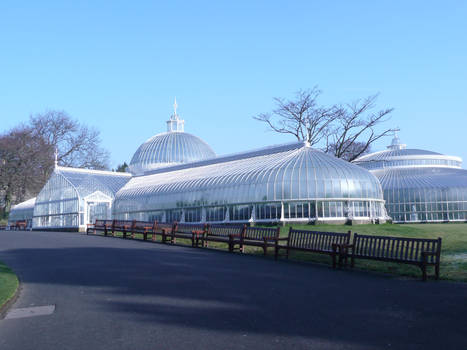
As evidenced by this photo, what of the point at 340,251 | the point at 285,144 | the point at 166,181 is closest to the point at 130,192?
the point at 166,181

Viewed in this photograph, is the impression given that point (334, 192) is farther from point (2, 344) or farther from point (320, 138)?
point (2, 344)

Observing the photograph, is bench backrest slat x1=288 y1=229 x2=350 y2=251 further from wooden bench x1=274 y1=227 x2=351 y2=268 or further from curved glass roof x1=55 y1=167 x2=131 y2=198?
curved glass roof x1=55 y1=167 x2=131 y2=198

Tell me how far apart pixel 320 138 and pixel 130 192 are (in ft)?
62.0

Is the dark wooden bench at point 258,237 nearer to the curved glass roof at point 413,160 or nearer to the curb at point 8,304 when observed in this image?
the curb at point 8,304

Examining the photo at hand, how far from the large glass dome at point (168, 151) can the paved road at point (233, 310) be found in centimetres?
4242

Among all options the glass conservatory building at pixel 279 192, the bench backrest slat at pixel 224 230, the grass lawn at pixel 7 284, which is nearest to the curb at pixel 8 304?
the grass lawn at pixel 7 284

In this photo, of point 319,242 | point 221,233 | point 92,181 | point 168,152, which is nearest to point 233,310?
point 319,242

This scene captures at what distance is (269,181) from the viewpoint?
3145 cm

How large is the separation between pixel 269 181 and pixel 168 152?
26754 mm

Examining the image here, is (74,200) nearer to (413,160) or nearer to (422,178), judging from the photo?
(422,178)

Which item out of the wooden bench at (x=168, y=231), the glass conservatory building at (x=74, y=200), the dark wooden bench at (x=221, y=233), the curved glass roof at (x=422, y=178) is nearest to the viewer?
the dark wooden bench at (x=221, y=233)

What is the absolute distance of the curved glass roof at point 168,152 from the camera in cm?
5556

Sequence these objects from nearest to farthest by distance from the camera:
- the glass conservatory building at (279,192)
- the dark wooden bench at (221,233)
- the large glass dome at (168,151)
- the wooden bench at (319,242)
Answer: the wooden bench at (319,242) < the dark wooden bench at (221,233) < the glass conservatory building at (279,192) < the large glass dome at (168,151)

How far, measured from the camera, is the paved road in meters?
6.24
